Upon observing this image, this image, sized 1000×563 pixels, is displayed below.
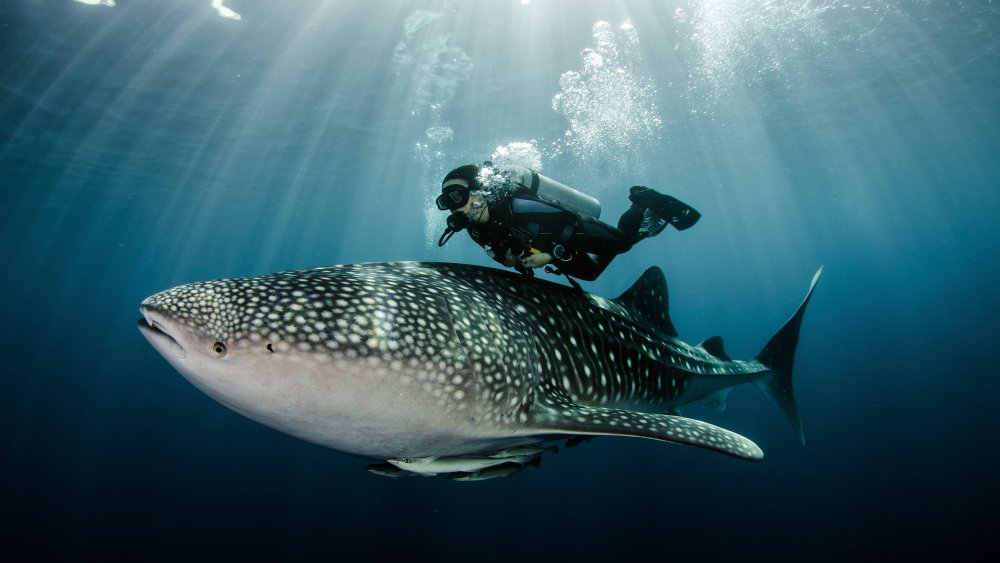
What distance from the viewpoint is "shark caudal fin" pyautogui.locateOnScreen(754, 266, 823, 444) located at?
20.5ft

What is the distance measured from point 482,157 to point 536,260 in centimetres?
2667

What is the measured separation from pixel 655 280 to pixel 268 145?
2417 cm

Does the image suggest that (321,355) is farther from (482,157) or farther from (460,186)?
(482,157)

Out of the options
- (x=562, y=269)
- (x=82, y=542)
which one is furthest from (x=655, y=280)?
(x=82, y=542)

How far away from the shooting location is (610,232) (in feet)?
15.0

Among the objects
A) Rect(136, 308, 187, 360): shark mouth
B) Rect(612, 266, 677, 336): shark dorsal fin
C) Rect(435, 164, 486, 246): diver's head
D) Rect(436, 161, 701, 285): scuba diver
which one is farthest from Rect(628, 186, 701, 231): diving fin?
Rect(136, 308, 187, 360): shark mouth

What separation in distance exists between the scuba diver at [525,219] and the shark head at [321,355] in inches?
62.8

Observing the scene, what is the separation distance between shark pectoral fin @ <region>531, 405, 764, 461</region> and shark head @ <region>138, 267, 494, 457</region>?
0.59m

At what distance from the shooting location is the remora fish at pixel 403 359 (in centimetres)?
209

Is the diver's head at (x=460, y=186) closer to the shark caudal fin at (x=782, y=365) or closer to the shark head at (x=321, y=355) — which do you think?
the shark head at (x=321, y=355)

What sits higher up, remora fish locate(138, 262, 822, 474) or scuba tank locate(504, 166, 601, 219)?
scuba tank locate(504, 166, 601, 219)

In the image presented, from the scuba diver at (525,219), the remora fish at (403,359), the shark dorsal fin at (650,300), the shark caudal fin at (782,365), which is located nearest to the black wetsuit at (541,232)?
the scuba diver at (525,219)

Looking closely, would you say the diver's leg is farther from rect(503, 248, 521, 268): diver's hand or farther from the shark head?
the shark head

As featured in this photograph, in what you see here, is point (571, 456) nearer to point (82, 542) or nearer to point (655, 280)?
point (655, 280)
